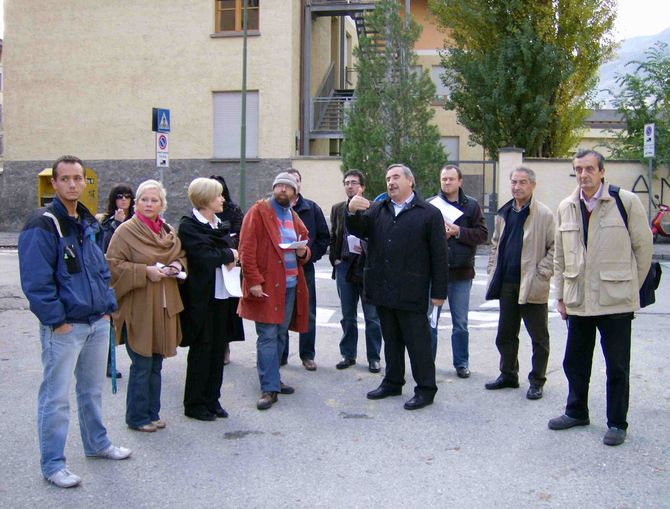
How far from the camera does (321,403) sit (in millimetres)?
6492

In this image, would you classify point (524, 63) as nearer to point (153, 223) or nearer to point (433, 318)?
point (433, 318)

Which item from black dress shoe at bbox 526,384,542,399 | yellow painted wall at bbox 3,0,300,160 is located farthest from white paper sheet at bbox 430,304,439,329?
yellow painted wall at bbox 3,0,300,160

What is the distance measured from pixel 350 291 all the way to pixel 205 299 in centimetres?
223

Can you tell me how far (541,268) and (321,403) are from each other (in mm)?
2163

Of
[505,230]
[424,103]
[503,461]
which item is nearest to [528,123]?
[424,103]

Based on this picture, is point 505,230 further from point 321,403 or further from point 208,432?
point 208,432

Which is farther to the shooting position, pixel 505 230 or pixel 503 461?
pixel 505 230

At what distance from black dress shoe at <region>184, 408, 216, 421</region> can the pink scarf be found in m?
1.39

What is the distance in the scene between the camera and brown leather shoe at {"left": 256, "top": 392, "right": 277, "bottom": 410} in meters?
6.29

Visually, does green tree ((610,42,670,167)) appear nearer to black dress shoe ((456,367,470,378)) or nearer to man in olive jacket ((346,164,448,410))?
black dress shoe ((456,367,470,378))

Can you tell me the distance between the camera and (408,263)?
638 centimetres

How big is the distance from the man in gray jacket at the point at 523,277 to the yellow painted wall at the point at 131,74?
17.8m

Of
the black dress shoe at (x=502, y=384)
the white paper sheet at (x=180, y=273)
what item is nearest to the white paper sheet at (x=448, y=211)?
the black dress shoe at (x=502, y=384)

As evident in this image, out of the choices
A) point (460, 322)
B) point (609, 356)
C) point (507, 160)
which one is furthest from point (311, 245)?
point (507, 160)
